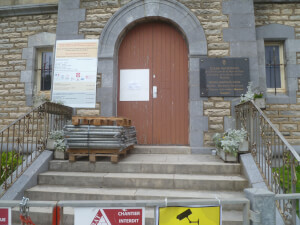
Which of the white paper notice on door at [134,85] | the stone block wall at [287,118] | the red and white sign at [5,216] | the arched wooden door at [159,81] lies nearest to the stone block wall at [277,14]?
the stone block wall at [287,118]

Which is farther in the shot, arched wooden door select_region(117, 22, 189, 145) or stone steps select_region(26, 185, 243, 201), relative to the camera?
arched wooden door select_region(117, 22, 189, 145)

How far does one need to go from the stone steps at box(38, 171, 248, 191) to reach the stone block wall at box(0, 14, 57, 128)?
339cm

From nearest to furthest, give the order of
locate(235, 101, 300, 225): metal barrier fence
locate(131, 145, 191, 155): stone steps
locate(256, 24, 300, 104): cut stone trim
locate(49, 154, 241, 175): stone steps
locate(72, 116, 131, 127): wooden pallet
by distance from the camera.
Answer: locate(235, 101, 300, 225): metal barrier fence
locate(49, 154, 241, 175): stone steps
locate(72, 116, 131, 127): wooden pallet
locate(131, 145, 191, 155): stone steps
locate(256, 24, 300, 104): cut stone trim

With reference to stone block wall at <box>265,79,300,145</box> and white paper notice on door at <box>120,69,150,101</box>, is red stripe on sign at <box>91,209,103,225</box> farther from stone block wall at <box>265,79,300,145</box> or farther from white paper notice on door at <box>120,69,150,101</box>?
stone block wall at <box>265,79,300,145</box>

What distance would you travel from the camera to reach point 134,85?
589 centimetres

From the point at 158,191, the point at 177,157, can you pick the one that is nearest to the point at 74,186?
the point at 158,191

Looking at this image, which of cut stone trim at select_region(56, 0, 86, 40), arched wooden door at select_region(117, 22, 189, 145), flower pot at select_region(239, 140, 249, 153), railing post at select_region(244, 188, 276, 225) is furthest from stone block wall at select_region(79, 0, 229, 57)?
railing post at select_region(244, 188, 276, 225)

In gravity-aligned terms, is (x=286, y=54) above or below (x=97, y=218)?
above

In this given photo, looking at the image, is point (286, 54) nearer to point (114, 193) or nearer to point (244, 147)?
point (244, 147)

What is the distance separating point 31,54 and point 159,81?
396cm

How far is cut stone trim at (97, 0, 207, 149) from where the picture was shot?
5414 mm

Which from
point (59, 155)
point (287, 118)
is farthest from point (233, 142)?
point (59, 155)

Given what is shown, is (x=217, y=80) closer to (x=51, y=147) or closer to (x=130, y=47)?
(x=130, y=47)

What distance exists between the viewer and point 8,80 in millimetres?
6523
